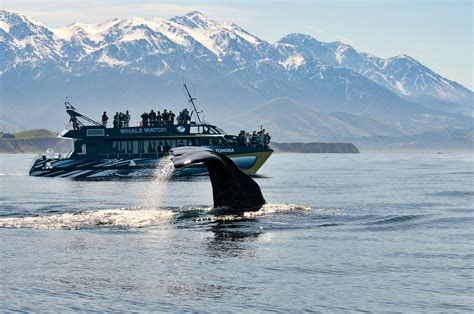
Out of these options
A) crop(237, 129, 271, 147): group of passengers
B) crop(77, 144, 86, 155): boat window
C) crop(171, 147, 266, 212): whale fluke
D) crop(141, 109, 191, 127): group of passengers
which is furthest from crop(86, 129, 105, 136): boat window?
crop(171, 147, 266, 212): whale fluke

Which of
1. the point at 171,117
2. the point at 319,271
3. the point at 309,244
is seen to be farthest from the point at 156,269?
the point at 171,117

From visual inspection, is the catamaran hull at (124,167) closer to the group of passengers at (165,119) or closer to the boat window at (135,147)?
the boat window at (135,147)

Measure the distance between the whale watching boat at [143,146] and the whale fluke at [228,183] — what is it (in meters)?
53.7

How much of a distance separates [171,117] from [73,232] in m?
62.3

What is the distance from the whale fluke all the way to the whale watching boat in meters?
53.7

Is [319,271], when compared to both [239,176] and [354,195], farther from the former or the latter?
[354,195]

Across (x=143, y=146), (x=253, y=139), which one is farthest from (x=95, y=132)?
(x=253, y=139)

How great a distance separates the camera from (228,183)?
1407 inches

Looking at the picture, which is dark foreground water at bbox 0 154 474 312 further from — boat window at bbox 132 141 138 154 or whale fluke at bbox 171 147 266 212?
boat window at bbox 132 141 138 154

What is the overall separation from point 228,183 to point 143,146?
58829 mm

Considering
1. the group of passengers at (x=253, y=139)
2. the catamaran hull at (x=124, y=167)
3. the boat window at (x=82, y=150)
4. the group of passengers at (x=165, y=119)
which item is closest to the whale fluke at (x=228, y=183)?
the catamaran hull at (x=124, y=167)

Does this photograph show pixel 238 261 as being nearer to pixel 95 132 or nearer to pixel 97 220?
pixel 97 220

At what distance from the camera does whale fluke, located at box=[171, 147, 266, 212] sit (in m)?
33.0

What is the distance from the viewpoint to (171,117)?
311 ft
